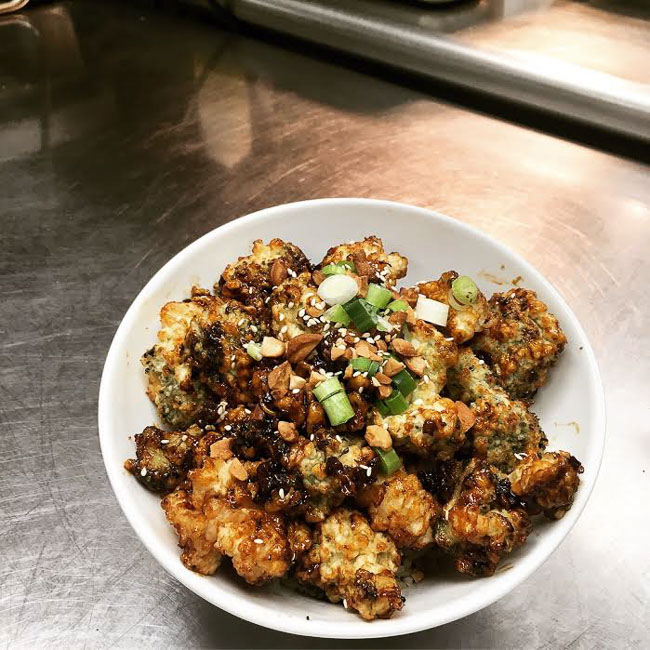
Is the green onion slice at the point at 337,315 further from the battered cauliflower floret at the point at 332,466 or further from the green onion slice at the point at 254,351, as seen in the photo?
the battered cauliflower floret at the point at 332,466

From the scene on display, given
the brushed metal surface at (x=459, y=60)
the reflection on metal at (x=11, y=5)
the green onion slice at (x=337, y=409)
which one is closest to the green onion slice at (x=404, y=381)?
the green onion slice at (x=337, y=409)

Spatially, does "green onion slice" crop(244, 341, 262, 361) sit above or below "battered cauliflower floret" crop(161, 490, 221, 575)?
above

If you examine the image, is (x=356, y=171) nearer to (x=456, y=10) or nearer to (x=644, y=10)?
(x=456, y=10)

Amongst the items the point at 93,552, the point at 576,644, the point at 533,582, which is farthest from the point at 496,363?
the point at 93,552

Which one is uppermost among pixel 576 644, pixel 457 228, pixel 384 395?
pixel 457 228

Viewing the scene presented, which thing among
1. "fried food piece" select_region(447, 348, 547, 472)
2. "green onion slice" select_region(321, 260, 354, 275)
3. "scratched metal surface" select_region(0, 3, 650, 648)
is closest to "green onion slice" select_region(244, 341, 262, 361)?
"green onion slice" select_region(321, 260, 354, 275)

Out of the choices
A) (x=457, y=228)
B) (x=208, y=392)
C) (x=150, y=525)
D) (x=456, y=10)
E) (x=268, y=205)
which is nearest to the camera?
(x=150, y=525)

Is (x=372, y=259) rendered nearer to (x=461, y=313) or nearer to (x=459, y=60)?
(x=461, y=313)

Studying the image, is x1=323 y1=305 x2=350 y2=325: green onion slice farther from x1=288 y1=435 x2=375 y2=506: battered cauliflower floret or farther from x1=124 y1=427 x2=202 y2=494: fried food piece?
x1=124 y1=427 x2=202 y2=494: fried food piece
